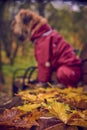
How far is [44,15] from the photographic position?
206 centimetres

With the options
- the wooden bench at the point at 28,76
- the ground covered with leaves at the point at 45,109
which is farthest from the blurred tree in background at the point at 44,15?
the ground covered with leaves at the point at 45,109

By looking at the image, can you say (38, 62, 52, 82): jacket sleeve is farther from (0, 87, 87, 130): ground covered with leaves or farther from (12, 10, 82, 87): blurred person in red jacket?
(0, 87, 87, 130): ground covered with leaves

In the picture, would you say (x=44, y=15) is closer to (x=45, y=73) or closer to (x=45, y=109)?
(x=45, y=73)

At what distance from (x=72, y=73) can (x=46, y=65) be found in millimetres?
177

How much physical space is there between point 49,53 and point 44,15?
27 centimetres

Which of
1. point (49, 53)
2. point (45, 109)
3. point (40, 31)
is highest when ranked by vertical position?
point (40, 31)

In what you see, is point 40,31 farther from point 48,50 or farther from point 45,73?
point 45,73

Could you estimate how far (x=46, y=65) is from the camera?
199 cm

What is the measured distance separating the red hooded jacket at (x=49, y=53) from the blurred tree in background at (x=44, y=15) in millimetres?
54

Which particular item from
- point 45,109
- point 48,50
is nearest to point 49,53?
point 48,50

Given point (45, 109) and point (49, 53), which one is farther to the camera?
point (49, 53)

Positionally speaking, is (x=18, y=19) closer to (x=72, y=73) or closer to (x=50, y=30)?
(x=50, y=30)

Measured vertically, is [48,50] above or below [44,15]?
below

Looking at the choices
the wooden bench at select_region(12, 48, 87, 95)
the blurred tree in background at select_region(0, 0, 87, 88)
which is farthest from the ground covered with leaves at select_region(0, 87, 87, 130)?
the blurred tree in background at select_region(0, 0, 87, 88)
